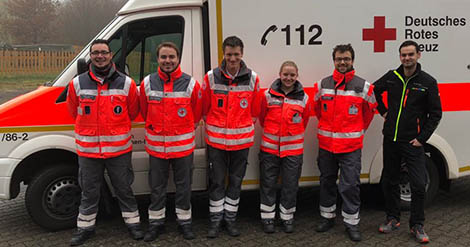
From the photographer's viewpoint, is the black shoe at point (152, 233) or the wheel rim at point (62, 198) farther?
the wheel rim at point (62, 198)

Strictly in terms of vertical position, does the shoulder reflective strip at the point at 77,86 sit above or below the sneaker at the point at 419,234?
above

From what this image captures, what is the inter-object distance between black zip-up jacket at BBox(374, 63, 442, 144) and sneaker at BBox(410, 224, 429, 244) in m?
0.86

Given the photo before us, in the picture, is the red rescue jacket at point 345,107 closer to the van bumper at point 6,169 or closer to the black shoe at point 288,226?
the black shoe at point 288,226

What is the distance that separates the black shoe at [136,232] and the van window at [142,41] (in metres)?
1.46

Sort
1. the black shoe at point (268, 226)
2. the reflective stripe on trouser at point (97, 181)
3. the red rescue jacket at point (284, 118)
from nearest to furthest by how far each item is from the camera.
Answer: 1. the reflective stripe on trouser at point (97, 181)
2. the red rescue jacket at point (284, 118)
3. the black shoe at point (268, 226)

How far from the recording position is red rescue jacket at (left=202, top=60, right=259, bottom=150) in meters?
3.76

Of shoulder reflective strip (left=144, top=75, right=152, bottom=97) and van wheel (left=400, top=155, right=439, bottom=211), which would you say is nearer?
shoulder reflective strip (left=144, top=75, right=152, bottom=97)

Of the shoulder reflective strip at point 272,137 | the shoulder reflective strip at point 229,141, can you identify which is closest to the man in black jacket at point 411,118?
the shoulder reflective strip at point 272,137

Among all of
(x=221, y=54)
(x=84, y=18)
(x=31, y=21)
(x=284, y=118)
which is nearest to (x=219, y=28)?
(x=221, y=54)

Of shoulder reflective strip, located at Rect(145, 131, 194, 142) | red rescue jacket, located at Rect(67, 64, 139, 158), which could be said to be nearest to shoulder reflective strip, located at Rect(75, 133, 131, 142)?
red rescue jacket, located at Rect(67, 64, 139, 158)

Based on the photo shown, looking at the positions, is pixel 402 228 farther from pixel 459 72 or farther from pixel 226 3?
pixel 226 3

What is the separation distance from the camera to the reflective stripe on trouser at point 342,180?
3.88 meters

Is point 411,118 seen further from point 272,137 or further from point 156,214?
point 156,214

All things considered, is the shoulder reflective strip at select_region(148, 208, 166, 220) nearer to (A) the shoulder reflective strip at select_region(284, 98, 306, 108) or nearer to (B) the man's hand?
(A) the shoulder reflective strip at select_region(284, 98, 306, 108)
